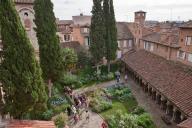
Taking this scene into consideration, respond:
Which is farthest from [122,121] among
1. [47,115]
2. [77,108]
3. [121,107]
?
[47,115]

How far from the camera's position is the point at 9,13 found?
663 inches

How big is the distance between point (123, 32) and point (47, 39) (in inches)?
1040

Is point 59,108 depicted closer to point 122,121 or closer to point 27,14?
point 122,121

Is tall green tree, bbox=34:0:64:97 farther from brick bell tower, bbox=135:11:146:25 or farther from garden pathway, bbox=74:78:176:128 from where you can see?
brick bell tower, bbox=135:11:146:25

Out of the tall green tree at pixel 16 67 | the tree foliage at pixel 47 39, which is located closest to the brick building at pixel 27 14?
the tree foliage at pixel 47 39

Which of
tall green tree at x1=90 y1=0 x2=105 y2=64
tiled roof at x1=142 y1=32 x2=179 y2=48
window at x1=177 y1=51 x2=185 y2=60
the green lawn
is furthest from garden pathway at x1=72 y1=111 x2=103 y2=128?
tiled roof at x1=142 y1=32 x2=179 y2=48

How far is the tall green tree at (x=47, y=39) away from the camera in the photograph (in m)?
26.0

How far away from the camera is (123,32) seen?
49906 millimetres

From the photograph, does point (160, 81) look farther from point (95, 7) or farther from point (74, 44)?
point (74, 44)

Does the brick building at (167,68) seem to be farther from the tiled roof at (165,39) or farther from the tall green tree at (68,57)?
the tall green tree at (68,57)

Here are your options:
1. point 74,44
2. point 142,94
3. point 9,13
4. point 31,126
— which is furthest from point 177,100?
point 74,44

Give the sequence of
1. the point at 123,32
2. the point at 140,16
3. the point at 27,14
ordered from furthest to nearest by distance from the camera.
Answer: the point at 123,32
the point at 140,16
the point at 27,14

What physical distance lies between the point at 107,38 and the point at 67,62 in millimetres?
7961

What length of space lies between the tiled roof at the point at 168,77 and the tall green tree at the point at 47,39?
38.7ft
